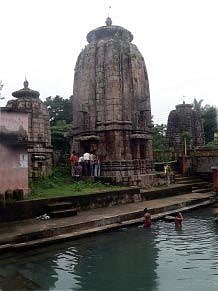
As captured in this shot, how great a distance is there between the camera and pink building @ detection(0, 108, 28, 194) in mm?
13562

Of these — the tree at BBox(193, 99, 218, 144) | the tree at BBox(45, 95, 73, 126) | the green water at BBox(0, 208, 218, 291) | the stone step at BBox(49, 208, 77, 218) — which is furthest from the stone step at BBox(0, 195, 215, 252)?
the tree at BBox(193, 99, 218, 144)

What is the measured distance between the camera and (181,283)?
7.98 metres

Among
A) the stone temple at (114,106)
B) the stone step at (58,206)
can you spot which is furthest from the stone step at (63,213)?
the stone temple at (114,106)

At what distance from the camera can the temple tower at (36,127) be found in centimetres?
2181

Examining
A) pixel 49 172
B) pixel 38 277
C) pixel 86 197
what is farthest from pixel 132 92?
pixel 38 277

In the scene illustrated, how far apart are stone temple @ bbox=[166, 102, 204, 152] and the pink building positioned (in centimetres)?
2518

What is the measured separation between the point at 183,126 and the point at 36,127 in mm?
19292

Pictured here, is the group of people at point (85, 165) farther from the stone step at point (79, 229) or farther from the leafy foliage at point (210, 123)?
the leafy foliage at point (210, 123)

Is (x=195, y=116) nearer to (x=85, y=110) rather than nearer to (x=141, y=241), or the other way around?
(x=85, y=110)

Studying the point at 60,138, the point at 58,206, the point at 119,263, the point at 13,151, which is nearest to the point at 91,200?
the point at 58,206

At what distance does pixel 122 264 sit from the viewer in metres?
9.52

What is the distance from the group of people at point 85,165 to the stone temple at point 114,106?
0.65 m

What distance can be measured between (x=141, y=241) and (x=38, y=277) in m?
4.31

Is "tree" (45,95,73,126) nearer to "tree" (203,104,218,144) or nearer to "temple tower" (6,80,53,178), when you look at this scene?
"tree" (203,104,218,144)
